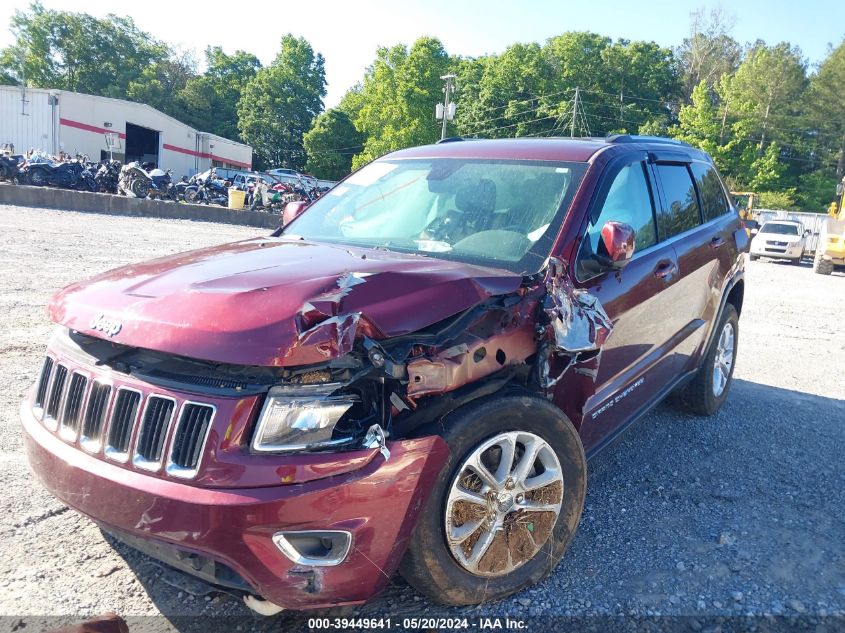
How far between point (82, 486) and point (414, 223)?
1962 millimetres

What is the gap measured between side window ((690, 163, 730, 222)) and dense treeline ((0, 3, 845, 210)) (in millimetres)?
47766

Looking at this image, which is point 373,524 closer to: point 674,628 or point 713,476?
point 674,628

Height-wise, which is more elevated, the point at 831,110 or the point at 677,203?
the point at 831,110

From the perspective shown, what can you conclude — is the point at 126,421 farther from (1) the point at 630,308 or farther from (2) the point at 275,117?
(2) the point at 275,117

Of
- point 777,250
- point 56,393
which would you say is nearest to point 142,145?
point 777,250

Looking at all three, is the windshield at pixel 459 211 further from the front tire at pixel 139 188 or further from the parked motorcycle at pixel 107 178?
the parked motorcycle at pixel 107 178

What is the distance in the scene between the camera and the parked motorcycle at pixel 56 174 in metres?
23.1

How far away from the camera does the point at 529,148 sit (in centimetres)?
357

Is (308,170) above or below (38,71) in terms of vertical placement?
below

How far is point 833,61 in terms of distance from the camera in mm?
57812

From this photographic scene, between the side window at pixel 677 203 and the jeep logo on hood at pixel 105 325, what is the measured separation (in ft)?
9.84

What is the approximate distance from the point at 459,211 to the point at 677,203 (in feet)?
5.56

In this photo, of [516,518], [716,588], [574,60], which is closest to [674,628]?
[716,588]

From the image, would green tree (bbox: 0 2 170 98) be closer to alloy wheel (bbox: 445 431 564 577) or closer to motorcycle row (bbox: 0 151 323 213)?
motorcycle row (bbox: 0 151 323 213)
